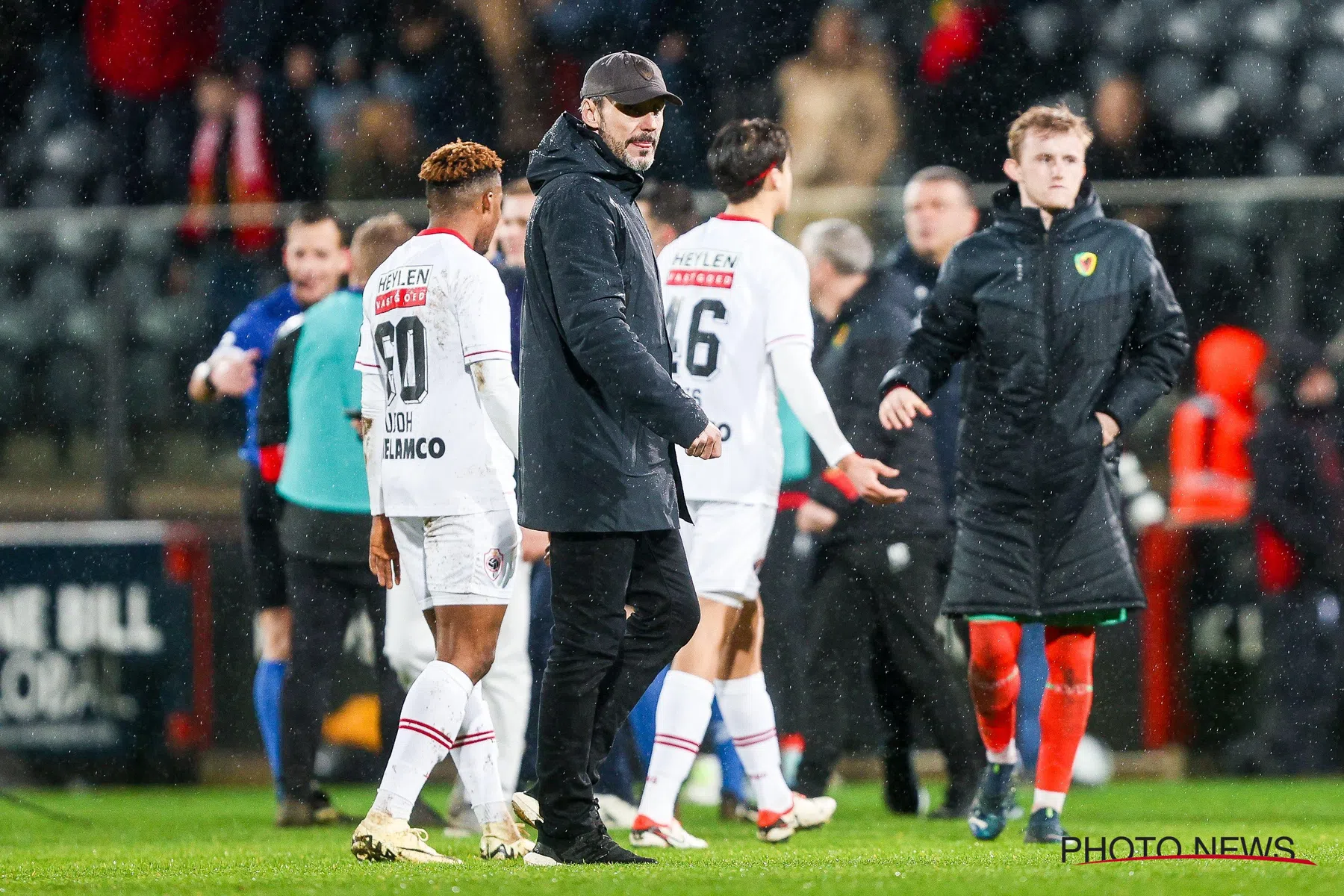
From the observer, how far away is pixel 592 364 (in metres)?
4.95

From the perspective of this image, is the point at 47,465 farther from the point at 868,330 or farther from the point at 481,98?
the point at 868,330

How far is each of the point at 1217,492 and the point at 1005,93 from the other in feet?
11.3

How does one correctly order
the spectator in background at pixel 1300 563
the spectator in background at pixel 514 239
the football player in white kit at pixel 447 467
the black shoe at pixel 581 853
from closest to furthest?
the black shoe at pixel 581 853 → the football player in white kit at pixel 447 467 → the spectator in background at pixel 514 239 → the spectator in background at pixel 1300 563

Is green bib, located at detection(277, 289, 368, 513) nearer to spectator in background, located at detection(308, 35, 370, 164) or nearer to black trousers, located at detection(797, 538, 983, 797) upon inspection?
black trousers, located at detection(797, 538, 983, 797)

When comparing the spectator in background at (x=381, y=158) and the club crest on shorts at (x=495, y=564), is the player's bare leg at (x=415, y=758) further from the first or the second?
the spectator in background at (x=381, y=158)

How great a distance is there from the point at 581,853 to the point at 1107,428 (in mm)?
2129

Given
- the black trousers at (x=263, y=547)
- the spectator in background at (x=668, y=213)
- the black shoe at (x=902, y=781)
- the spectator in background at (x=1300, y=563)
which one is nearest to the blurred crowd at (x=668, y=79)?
the spectator in background at (x=1300, y=563)

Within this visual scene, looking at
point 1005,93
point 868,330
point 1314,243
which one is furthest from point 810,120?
point 868,330

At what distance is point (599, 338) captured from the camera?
4.93m

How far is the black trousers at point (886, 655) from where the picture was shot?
7.58 metres

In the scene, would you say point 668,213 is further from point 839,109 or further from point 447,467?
point 839,109

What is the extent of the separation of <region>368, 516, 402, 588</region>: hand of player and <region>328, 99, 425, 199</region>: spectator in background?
16.1 feet

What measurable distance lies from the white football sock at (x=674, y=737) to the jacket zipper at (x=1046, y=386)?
1.04 m

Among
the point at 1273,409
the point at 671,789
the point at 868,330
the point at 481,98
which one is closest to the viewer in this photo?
the point at 671,789
